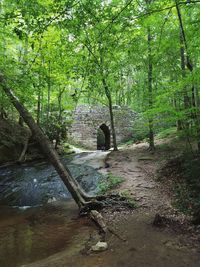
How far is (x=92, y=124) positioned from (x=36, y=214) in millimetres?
14402

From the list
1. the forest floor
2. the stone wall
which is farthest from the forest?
the stone wall

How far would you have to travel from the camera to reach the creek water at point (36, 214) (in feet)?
13.3

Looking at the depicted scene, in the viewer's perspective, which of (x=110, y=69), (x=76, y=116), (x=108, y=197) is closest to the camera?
(x=108, y=197)

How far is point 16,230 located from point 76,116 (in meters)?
15.5

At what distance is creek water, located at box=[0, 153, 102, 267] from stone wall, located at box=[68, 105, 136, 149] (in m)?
9.01

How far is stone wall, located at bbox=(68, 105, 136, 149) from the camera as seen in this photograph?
19.9 meters

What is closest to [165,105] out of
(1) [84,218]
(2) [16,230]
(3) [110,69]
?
(1) [84,218]

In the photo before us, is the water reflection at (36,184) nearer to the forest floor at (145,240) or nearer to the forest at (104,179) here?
the forest at (104,179)

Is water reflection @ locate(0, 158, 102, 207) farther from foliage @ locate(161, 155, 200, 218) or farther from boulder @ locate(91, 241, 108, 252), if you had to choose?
boulder @ locate(91, 241, 108, 252)

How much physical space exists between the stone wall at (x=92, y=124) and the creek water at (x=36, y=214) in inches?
355

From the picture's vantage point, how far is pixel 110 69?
12891mm

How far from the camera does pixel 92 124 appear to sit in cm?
2020

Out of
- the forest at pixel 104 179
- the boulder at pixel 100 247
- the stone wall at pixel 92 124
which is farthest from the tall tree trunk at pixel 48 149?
the stone wall at pixel 92 124

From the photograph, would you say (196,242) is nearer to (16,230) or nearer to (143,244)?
(143,244)
